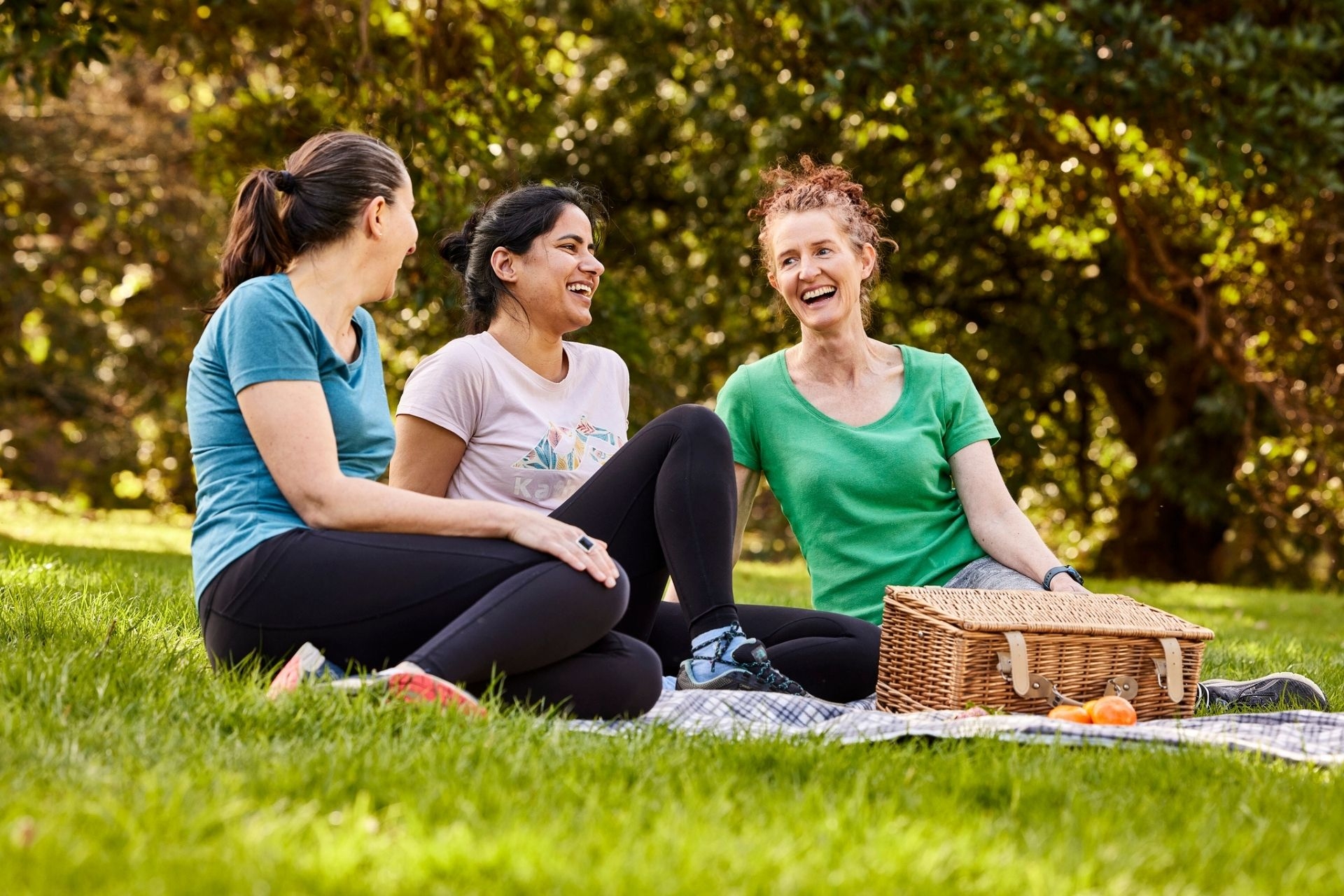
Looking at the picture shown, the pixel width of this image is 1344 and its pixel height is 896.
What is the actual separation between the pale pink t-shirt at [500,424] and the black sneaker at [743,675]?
60 cm

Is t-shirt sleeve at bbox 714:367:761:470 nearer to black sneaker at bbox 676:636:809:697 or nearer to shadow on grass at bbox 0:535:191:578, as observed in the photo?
black sneaker at bbox 676:636:809:697

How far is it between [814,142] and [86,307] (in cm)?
793

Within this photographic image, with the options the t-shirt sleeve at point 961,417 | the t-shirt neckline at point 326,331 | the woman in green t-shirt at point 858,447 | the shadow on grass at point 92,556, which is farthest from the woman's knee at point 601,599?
the shadow on grass at point 92,556

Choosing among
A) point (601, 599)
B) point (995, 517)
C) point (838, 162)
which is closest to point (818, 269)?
point (995, 517)

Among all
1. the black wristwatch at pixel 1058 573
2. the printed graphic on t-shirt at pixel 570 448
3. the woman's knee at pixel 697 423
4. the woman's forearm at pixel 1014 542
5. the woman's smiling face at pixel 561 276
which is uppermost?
the woman's smiling face at pixel 561 276

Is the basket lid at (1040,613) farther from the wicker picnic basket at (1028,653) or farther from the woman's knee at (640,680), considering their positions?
the woman's knee at (640,680)

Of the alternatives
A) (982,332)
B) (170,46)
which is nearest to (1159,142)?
(982,332)

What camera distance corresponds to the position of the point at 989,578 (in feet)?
11.6

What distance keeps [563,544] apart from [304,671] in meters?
0.56

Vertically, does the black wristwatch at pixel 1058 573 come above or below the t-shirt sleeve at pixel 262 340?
below

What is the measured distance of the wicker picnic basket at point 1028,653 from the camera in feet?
9.53

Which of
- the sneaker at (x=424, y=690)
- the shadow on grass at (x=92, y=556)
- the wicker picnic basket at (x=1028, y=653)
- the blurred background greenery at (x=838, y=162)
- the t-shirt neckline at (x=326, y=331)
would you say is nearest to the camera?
the sneaker at (x=424, y=690)

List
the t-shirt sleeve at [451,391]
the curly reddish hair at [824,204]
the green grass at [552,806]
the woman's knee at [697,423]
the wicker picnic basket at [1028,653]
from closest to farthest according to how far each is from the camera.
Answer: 1. the green grass at [552,806]
2. the wicker picnic basket at [1028,653]
3. the woman's knee at [697,423]
4. the t-shirt sleeve at [451,391]
5. the curly reddish hair at [824,204]

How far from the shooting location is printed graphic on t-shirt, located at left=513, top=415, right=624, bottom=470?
3.28 metres
